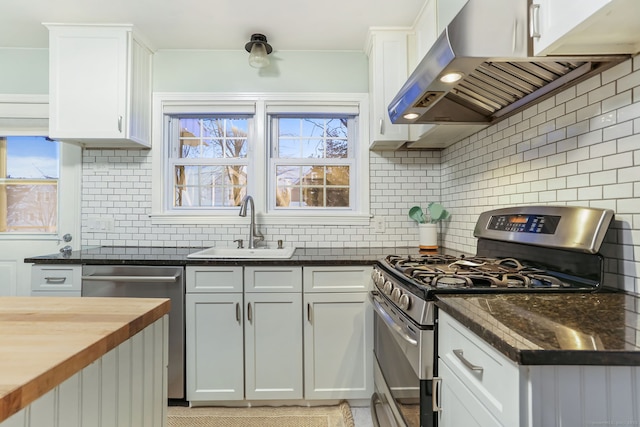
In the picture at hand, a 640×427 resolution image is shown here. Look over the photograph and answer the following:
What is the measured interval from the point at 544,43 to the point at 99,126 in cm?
249

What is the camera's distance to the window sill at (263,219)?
2.55m

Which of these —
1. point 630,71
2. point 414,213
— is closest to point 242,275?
point 414,213

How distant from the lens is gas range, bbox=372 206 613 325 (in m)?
1.11

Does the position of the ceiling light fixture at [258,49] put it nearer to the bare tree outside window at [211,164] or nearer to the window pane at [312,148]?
the bare tree outside window at [211,164]

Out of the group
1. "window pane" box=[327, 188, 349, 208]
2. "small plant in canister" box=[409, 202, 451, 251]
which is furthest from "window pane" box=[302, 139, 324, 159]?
"small plant in canister" box=[409, 202, 451, 251]

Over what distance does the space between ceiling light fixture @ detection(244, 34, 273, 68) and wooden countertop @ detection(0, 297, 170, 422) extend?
190 cm

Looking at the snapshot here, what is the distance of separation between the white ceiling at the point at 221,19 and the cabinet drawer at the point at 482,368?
6.26ft

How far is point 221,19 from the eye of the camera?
7.11ft

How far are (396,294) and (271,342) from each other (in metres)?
0.96

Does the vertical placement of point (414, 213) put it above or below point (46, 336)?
above

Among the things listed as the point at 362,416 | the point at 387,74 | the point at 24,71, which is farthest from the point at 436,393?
the point at 24,71

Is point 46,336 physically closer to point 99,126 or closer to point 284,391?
point 284,391

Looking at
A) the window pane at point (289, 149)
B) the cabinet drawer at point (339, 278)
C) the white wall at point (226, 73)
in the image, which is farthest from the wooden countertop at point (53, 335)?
the white wall at point (226, 73)

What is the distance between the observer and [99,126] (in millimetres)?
2234
